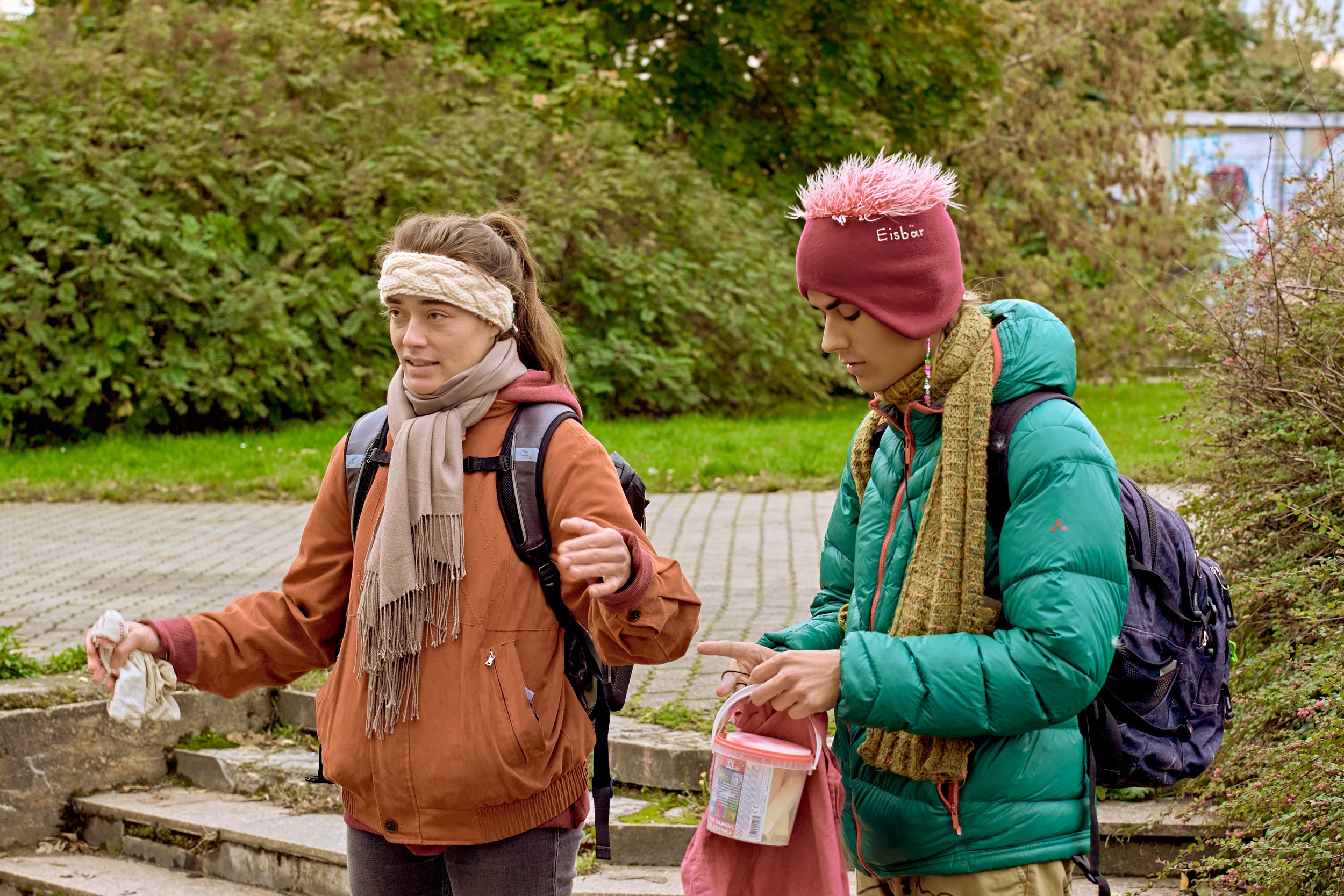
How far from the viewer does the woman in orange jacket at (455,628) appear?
94.4 inches

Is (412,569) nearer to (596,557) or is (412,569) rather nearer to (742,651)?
(596,557)

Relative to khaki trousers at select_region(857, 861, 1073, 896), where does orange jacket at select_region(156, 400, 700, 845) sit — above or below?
above

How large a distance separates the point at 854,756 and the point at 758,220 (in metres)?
14.1

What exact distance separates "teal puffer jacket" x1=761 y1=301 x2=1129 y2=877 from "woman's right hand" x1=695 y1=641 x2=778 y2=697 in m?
0.14

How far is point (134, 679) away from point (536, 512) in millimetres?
839

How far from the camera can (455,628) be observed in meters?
2.44

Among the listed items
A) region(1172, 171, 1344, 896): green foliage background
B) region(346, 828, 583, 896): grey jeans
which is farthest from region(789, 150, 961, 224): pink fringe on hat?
region(1172, 171, 1344, 896): green foliage background

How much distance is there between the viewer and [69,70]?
12492 mm

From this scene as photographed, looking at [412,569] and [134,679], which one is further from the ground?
[412,569]

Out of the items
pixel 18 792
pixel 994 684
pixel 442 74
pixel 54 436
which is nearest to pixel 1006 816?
pixel 994 684

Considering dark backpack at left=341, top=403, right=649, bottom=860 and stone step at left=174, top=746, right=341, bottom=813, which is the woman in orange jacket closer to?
dark backpack at left=341, top=403, right=649, bottom=860

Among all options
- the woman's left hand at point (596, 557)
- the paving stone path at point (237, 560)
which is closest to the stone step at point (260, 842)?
the paving stone path at point (237, 560)

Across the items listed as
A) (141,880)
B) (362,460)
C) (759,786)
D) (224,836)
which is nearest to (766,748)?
(759,786)

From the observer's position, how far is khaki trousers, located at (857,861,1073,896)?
210 centimetres
